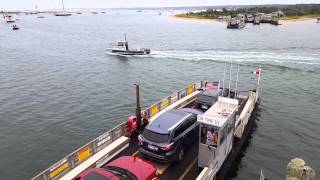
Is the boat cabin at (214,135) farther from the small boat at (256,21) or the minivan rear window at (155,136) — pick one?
the small boat at (256,21)

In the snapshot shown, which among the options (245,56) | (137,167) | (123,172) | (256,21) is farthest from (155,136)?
(256,21)

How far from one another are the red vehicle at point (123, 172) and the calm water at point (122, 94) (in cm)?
842

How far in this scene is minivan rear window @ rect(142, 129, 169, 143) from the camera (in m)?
15.0

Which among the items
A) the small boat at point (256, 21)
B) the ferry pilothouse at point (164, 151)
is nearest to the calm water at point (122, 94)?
the ferry pilothouse at point (164, 151)

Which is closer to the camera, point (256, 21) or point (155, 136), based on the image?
point (155, 136)

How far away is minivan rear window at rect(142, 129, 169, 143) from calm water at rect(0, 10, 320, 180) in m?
6.99

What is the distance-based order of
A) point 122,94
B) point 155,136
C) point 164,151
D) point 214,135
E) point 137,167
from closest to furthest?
point 137,167
point 214,135
point 164,151
point 155,136
point 122,94

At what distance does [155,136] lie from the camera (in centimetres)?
1522

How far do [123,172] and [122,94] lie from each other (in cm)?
2608

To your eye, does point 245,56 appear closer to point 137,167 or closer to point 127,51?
point 127,51

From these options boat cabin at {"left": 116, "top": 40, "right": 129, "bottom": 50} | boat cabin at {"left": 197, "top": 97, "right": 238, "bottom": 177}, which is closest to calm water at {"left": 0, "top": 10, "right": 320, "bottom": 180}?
boat cabin at {"left": 116, "top": 40, "right": 129, "bottom": 50}

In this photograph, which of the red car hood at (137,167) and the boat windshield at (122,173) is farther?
the red car hood at (137,167)

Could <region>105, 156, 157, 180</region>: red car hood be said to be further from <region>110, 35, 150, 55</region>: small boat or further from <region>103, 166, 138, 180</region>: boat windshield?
<region>110, 35, 150, 55</region>: small boat

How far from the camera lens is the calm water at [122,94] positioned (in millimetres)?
23062
